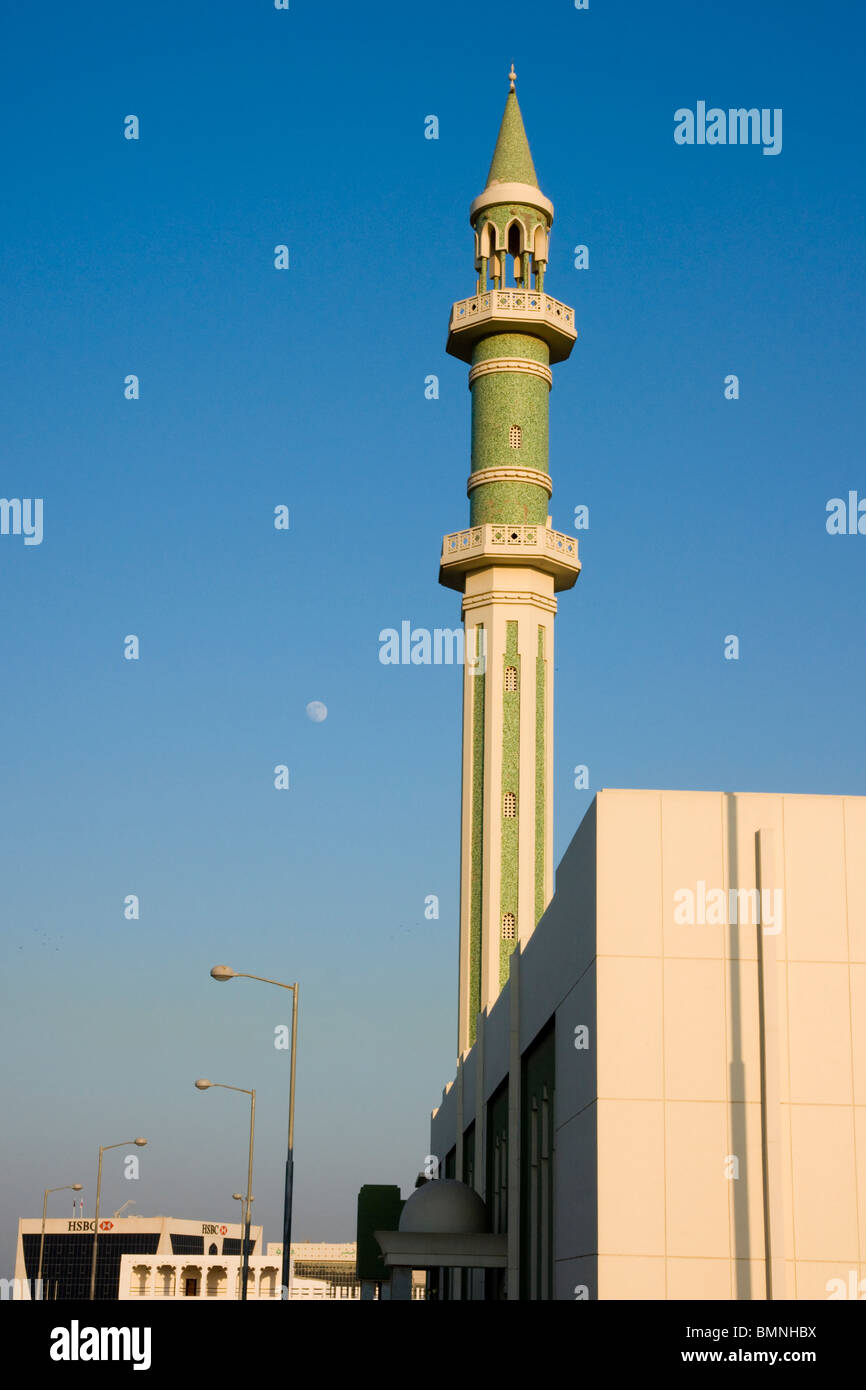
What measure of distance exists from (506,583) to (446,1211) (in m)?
22.1

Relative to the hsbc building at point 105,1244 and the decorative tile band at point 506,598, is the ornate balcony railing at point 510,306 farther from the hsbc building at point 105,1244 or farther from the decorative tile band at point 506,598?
the hsbc building at point 105,1244

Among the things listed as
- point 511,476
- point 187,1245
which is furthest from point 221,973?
point 187,1245

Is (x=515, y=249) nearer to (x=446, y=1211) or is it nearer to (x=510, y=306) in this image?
(x=510, y=306)

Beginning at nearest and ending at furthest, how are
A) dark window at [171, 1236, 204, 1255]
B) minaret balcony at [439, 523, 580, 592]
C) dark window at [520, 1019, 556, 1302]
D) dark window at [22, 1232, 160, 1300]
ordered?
1. dark window at [520, 1019, 556, 1302]
2. minaret balcony at [439, 523, 580, 592]
3. dark window at [22, 1232, 160, 1300]
4. dark window at [171, 1236, 204, 1255]

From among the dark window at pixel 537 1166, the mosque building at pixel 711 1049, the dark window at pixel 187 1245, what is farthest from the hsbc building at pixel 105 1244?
the mosque building at pixel 711 1049

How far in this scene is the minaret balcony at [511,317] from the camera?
56.3 meters

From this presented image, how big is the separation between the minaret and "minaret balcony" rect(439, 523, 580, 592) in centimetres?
5

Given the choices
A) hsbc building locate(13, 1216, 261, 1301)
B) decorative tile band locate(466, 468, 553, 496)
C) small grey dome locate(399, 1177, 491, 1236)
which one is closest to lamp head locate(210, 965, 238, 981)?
small grey dome locate(399, 1177, 491, 1236)

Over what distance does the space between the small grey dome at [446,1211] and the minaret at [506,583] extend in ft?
29.2

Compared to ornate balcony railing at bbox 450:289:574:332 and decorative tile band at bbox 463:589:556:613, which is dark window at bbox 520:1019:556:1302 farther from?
ornate balcony railing at bbox 450:289:574:332

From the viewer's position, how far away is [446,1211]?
3900 centimetres

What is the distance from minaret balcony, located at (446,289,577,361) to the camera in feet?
185
